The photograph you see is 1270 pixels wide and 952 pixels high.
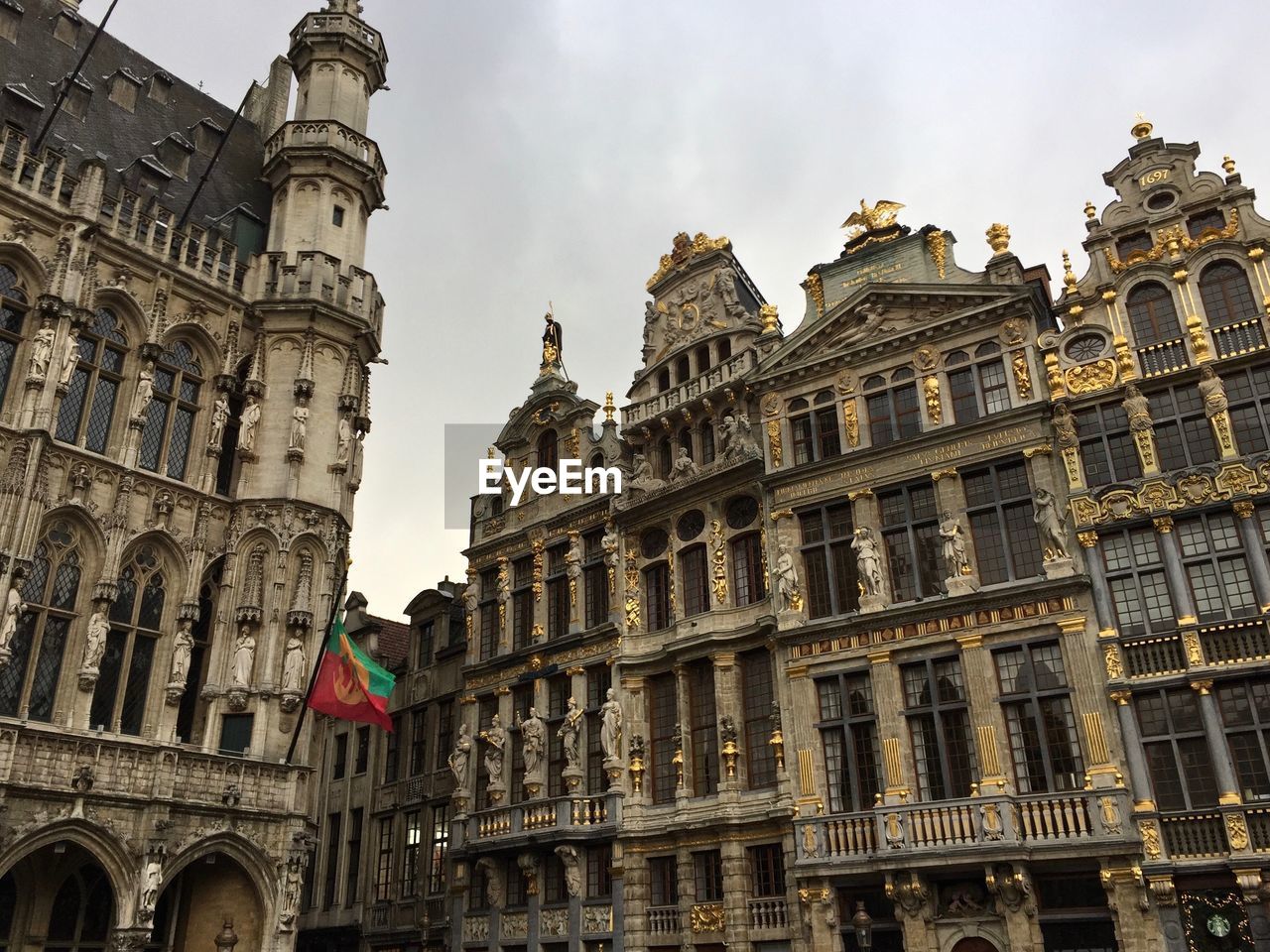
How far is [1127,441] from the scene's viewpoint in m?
21.7

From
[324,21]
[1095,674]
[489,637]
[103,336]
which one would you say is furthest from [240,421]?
[1095,674]

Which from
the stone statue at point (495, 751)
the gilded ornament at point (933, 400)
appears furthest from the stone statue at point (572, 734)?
the gilded ornament at point (933, 400)

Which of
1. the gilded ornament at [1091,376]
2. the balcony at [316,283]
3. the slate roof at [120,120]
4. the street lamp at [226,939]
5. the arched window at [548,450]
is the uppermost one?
the slate roof at [120,120]

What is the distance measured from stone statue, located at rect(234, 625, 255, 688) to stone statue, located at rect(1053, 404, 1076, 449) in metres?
18.8

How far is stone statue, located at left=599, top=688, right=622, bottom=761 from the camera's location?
25.8 metres

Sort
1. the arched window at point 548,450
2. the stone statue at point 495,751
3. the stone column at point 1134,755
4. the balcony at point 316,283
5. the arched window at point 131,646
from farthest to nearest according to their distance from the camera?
1. the arched window at point 548,450
2. the balcony at point 316,283
3. the stone statue at point 495,751
4. the arched window at point 131,646
5. the stone column at point 1134,755

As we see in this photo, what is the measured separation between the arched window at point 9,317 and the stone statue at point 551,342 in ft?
48.8

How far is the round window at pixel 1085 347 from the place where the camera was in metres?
22.8

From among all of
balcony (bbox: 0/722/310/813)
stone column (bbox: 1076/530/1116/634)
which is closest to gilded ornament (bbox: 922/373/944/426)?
stone column (bbox: 1076/530/1116/634)

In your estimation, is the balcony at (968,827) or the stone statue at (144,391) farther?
the stone statue at (144,391)

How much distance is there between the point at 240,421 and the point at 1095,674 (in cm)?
2102

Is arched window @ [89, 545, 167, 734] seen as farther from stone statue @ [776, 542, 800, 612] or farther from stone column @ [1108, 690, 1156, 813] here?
stone column @ [1108, 690, 1156, 813]

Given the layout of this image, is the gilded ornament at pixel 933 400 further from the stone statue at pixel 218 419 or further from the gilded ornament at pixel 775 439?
the stone statue at pixel 218 419

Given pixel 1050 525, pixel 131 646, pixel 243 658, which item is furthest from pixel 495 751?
pixel 1050 525
